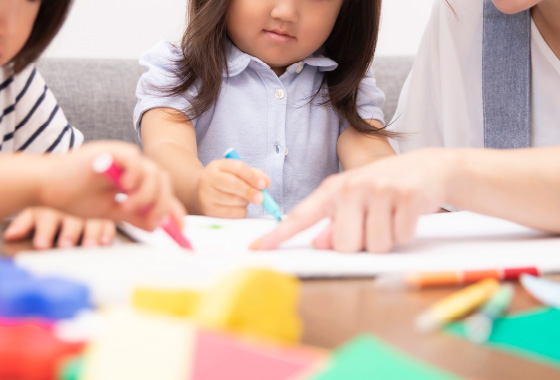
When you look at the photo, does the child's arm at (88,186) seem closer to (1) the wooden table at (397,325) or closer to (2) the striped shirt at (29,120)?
(1) the wooden table at (397,325)

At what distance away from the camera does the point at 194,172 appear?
2.90ft

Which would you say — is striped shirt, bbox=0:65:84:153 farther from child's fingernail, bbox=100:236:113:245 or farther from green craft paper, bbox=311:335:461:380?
green craft paper, bbox=311:335:461:380

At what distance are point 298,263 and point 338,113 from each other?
0.71 m

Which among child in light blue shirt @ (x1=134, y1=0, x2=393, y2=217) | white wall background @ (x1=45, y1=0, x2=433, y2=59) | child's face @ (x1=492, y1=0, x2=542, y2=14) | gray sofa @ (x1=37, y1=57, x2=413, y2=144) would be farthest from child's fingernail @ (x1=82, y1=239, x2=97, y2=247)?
white wall background @ (x1=45, y1=0, x2=433, y2=59)

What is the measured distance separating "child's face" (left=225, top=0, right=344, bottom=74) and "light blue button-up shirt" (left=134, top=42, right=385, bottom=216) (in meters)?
0.03

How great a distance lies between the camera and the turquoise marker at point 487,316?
1.15ft

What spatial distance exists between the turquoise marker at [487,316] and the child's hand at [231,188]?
35 centimetres

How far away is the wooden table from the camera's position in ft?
0.98

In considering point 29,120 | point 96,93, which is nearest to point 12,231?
point 29,120

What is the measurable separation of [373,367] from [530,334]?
169 mm

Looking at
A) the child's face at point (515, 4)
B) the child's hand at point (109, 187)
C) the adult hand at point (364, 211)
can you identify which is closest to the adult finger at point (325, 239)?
the adult hand at point (364, 211)

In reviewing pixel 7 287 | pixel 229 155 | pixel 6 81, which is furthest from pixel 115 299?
pixel 6 81

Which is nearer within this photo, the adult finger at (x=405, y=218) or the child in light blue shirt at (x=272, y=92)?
the adult finger at (x=405, y=218)

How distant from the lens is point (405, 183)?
553 mm
